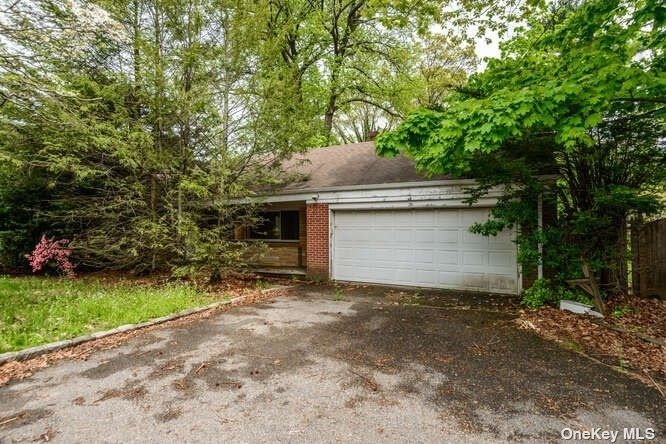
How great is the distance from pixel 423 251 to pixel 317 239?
3143mm

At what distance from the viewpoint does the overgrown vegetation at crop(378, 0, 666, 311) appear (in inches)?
187

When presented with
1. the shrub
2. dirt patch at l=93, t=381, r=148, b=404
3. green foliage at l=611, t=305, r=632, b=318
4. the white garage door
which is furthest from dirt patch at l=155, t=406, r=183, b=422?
the white garage door

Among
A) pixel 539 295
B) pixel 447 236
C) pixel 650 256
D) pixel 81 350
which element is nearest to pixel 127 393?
pixel 81 350

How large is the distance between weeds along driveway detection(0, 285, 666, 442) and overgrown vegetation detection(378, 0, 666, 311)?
2.52 m

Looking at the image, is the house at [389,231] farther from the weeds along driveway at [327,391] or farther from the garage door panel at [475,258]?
the weeds along driveway at [327,391]

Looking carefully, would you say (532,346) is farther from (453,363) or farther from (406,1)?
(406,1)

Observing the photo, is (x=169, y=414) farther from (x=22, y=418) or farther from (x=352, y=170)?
(x=352, y=170)

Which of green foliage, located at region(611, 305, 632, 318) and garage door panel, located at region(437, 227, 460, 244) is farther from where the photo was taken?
garage door panel, located at region(437, 227, 460, 244)

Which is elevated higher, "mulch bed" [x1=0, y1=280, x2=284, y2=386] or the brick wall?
the brick wall

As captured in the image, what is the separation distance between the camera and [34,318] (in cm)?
576

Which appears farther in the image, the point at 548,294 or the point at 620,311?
the point at 548,294

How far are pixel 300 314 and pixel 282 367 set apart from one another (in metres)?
2.48

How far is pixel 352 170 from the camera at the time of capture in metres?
10.8

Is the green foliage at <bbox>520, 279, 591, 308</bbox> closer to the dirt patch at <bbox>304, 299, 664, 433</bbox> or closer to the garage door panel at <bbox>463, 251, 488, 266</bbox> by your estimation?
the dirt patch at <bbox>304, 299, 664, 433</bbox>
